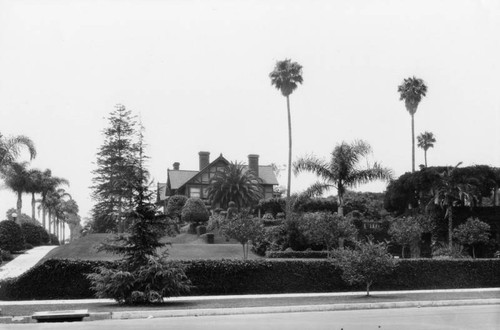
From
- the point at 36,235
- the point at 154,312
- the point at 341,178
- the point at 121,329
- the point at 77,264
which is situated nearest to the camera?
the point at 121,329

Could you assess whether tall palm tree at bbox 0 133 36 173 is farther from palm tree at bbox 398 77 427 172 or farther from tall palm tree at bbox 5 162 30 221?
palm tree at bbox 398 77 427 172

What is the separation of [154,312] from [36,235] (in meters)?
43.6

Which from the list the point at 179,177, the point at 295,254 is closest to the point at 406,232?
the point at 295,254

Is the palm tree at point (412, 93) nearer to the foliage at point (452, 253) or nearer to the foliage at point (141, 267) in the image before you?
the foliage at point (452, 253)

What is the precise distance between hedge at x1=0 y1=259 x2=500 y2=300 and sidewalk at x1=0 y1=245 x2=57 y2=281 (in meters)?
8.22

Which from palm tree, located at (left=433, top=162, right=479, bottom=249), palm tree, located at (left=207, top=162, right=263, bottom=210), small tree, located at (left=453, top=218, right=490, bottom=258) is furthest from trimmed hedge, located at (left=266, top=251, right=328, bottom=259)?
palm tree, located at (left=207, top=162, right=263, bottom=210)

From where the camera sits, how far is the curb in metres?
19.6

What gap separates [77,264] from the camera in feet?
85.9

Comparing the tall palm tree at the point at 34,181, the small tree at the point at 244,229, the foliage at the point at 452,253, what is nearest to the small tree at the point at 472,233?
the foliage at the point at 452,253

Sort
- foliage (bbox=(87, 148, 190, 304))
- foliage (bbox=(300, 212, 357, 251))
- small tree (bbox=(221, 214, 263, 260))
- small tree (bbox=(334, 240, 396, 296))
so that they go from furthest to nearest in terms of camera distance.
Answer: foliage (bbox=(300, 212, 357, 251)) < small tree (bbox=(221, 214, 263, 260)) < small tree (bbox=(334, 240, 396, 296)) < foliage (bbox=(87, 148, 190, 304))

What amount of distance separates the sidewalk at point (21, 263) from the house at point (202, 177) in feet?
78.9

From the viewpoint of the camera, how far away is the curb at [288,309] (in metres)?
19.6

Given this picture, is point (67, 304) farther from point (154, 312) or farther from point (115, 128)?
point (115, 128)

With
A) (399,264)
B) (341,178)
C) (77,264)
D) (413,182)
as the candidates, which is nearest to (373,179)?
(341,178)
